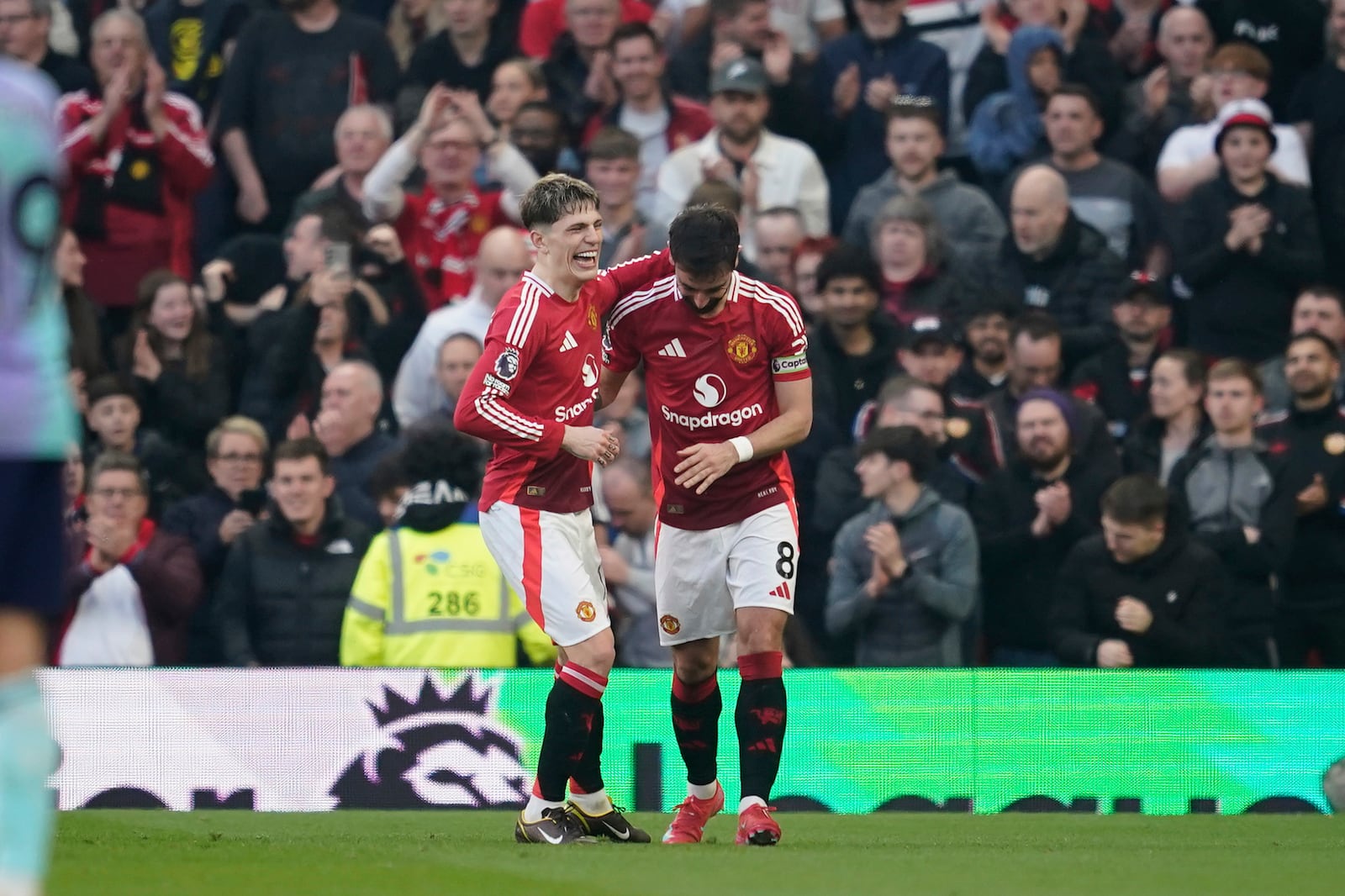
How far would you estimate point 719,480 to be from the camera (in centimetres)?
800

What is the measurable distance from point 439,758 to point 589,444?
3.21m

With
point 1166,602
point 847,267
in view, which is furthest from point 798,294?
point 1166,602

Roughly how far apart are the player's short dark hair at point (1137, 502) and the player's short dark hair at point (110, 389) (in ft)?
18.5

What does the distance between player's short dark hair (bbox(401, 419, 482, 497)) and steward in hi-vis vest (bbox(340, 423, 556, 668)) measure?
5cm

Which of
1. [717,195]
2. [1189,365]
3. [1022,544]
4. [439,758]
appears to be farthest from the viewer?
[717,195]

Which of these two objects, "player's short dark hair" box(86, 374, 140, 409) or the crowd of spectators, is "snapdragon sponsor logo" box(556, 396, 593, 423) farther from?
"player's short dark hair" box(86, 374, 140, 409)

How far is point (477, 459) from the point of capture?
1076cm

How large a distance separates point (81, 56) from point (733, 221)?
8.25 meters

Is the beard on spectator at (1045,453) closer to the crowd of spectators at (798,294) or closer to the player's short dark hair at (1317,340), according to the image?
the crowd of spectators at (798,294)

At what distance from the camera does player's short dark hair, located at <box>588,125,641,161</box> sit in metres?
12.8

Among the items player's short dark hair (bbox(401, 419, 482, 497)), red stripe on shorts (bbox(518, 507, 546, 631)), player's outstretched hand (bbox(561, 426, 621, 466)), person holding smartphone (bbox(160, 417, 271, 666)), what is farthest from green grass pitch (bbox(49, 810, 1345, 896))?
person holding smartphone (bbox(160, 417, 271, 666))

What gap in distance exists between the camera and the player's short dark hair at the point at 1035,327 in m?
11.9

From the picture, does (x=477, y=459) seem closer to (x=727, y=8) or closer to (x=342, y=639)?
(x=342, y=639)

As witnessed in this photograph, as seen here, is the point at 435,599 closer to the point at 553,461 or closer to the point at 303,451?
the point at 303,451
